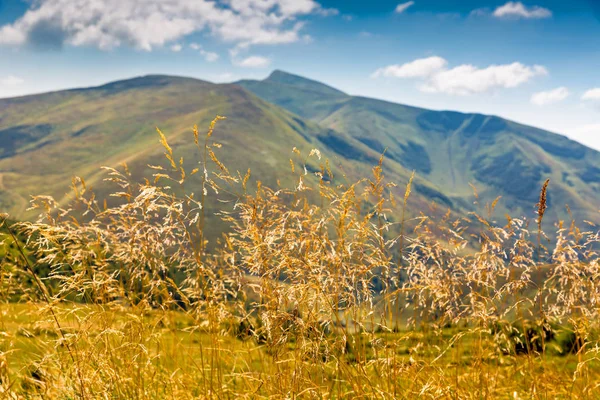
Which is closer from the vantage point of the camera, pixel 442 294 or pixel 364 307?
pixel 364 307

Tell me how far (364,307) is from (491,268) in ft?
4.82

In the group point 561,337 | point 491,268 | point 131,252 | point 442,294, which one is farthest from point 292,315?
point 561,337

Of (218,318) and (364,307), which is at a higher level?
(364,307)

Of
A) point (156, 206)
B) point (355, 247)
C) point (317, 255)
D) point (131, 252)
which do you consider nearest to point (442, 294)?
point (355, 247)

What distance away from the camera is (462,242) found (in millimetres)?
4324

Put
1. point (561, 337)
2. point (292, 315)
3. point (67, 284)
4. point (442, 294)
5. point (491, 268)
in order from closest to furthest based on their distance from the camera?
point (292, 315) → point (67, 284) → point (442, 294) → point (491, 268) → point (561, 337)

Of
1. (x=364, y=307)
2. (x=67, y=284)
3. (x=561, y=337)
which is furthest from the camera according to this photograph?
(x=561, y=337)

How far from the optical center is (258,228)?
3420mm

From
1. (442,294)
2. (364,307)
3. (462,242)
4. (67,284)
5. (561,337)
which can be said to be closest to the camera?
(67,284)

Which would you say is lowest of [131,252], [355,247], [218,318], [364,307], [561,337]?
[561,337]

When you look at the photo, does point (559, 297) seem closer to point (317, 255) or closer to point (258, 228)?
point (317, 255)

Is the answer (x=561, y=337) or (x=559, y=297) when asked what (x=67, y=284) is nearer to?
(x=559, y=297)

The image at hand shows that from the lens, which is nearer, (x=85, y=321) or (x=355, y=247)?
(x=85, y=321)

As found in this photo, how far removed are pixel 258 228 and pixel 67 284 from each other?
1.47m
